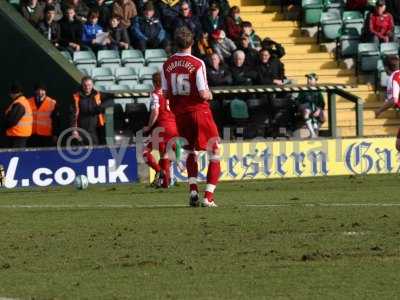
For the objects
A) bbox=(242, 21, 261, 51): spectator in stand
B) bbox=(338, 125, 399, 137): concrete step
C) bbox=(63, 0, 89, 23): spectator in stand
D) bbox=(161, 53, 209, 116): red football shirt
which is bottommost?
bbox=(338, 125, 399, 137): concrete step

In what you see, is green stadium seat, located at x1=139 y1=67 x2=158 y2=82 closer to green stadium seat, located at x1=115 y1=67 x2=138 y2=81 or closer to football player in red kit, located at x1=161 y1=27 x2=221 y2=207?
green stadium seat, located at x1=115 y1=67 x2=138 y2=81

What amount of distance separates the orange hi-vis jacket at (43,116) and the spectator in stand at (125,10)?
3.62 metres

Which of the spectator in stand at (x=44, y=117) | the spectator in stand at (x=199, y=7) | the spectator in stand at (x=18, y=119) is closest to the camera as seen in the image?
the spectator in stand at (x=18, y=119)

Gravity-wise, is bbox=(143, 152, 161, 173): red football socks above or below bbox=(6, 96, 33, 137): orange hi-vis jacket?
below

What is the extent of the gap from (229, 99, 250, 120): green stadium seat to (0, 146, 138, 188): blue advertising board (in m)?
2.98

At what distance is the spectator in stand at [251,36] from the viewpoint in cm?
2834

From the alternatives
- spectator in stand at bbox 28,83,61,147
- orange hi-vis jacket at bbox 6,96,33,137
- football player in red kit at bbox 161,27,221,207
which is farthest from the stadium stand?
football player in red kit at bbox 161,27,221,207

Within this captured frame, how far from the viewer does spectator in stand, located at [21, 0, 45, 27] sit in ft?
87.6

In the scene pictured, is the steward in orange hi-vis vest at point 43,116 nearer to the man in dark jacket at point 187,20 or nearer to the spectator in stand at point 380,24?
the man in dark jacket at point 187,20

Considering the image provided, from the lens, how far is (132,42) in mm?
27938

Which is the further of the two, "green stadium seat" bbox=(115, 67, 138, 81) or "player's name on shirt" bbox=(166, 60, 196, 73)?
"green stadium seat" bbox=(115, 67, 138, 81)

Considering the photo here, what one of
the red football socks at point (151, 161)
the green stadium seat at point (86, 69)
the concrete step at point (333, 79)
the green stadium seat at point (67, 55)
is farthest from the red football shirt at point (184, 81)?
the concrete step at point (333, 79)

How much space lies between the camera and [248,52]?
1075 inches

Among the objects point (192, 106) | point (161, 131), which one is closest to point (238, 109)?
point (161, 131)
